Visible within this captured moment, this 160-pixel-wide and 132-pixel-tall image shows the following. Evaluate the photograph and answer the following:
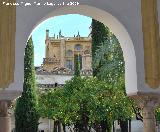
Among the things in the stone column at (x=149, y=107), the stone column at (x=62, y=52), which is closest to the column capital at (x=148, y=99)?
the stone column at (x=149, y=107)

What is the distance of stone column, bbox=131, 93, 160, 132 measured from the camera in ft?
27.7

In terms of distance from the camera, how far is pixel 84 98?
18.4 meters

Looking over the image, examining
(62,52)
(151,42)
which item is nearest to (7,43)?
(151,42)

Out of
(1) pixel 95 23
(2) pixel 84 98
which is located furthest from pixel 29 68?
(2) pixel 84 98

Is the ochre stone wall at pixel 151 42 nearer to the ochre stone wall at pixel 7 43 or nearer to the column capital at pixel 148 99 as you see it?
the column capital at pixel 148 99

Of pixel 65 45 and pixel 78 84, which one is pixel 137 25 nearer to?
pixel 78 84

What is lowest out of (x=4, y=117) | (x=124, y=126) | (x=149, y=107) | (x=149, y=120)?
(x=124, y=126)

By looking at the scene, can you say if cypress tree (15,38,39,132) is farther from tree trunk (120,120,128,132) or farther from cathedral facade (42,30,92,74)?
cathedral facade (42,30,92,74)

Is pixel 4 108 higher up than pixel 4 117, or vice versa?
pixel 4 108

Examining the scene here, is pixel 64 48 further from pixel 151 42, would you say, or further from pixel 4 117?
pixel 4 117

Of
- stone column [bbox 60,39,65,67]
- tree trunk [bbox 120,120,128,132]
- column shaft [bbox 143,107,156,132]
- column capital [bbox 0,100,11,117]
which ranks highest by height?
stone column [bbox 60,39,65,67]

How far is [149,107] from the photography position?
28.0ft

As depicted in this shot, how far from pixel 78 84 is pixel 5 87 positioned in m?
12.2

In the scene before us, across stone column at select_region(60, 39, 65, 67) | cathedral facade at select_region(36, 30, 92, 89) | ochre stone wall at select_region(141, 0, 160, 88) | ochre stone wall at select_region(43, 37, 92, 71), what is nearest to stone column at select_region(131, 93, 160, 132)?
ochre stone wall at select_region(141, 0, 160, 88)
